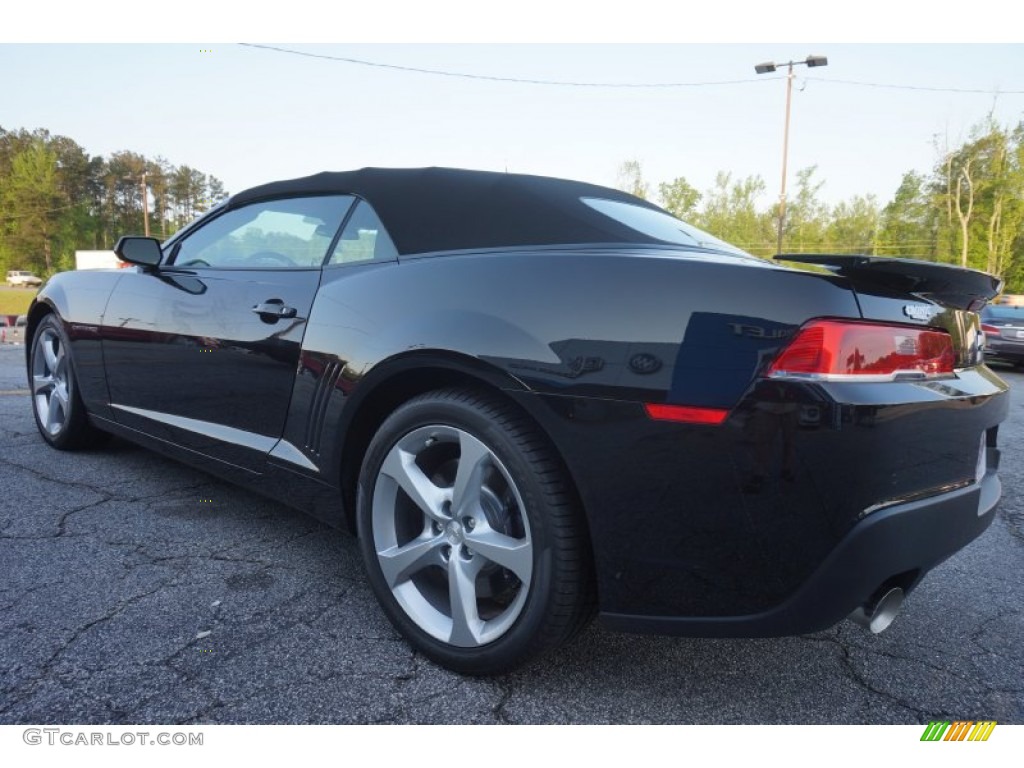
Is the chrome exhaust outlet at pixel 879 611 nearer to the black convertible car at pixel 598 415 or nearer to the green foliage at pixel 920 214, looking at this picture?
the black convertible car at pixel 598 415

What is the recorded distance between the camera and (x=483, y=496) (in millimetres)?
1774

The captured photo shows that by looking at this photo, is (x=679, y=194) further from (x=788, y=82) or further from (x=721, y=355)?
Answer: (x=721, y=355)

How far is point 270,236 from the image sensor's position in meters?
2.73

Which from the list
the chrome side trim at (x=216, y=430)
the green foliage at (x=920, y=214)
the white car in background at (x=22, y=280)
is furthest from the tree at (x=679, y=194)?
the white car in background at (x=22, y=280)

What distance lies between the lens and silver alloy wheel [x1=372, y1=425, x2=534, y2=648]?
1713 millimetres

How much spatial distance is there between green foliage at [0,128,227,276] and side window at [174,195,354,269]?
6639 centimetres

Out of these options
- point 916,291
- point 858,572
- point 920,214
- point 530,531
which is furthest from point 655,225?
point 920,214

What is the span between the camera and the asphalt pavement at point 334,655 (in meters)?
1.64

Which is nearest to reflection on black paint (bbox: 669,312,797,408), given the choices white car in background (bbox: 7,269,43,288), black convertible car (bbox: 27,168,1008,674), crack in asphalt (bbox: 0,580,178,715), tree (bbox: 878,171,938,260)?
black convertible car (bbox: 27,168,1008,674)

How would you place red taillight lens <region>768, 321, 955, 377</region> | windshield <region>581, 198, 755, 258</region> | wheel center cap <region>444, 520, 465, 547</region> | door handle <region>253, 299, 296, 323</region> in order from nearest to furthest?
red taillight lens <region>768, 321, 955, 377</region>, wheel center cap <region>444, 520, 465, 547</region>, windshield <region>581, 198, 755, 258</region>, door handle <region>253, 299, 296, 323</region>

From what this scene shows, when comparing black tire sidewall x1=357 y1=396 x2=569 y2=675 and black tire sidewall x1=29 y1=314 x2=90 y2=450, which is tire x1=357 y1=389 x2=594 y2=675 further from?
black tire sidewall x1=29 y1=314 x2=90 y2=450

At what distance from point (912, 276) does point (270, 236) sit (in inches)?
86.2

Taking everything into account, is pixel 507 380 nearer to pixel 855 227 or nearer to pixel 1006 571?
pixel 1006 571
